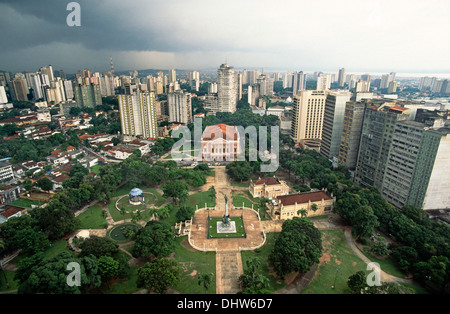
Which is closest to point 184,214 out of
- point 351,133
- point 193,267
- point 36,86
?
point 193,267

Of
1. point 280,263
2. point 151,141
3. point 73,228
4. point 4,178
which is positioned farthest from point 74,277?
point 151,141

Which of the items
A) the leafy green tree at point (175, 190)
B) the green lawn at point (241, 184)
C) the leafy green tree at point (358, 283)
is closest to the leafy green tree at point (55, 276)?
the leafy green tree at point (175, 190)

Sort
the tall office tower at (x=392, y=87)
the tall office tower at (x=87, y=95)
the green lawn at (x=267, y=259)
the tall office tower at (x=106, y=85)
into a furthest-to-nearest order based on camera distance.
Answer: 1. the tall office tower at (x=392, y=87)
2. the tall office tower at (x=106, y=85)
3. the tall office tower at (x=87, y=95)
4. the green lawn at (x=267, y=259)

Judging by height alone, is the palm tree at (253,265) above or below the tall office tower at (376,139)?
below

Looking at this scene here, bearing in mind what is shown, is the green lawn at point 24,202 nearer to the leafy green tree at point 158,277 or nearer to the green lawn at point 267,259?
the leafy green tree at point 158,277

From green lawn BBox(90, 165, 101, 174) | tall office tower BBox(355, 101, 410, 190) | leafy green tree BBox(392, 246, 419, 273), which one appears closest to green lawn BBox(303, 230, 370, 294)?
leafy green tree BBox(392, 246, 419, 273)

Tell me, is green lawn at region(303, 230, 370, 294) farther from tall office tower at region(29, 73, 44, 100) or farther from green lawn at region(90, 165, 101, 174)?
tall office tower at region(29, 73, 44, 100)
